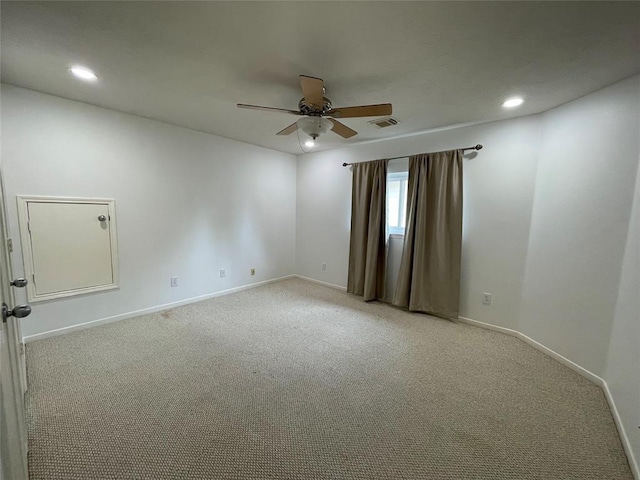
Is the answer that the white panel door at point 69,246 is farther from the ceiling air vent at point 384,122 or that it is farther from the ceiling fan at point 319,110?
the ceiling air vent at point 384,122

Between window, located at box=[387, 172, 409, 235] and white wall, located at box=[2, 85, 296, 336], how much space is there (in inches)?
74.7

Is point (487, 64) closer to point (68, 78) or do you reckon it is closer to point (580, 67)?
point (580, 67)

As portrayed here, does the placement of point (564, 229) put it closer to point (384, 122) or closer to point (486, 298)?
point (486, 298)

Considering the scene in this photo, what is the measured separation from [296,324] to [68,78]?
302 centimetres

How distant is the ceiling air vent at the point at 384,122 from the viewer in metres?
2.81

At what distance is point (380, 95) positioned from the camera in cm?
224

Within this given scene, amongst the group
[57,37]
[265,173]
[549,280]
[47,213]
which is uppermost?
[57,37]

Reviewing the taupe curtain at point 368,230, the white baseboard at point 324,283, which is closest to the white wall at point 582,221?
the taupe curtain at point 368,230

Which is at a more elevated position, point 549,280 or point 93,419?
point 549,280

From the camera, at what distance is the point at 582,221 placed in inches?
84.2

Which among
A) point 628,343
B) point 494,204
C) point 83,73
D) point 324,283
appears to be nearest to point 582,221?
point 494,204

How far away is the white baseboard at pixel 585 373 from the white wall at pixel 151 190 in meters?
3.29

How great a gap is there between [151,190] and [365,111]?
2.65 metres

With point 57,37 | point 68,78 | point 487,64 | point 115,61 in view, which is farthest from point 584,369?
point 68,78
